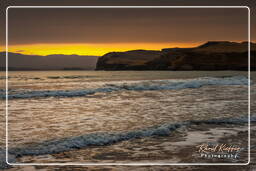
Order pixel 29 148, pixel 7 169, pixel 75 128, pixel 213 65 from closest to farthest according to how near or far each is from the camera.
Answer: pixel 7 169, pixel 29 148, pixel 75 128, pixel 213 65

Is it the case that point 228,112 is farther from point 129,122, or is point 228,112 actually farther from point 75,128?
point 75,128

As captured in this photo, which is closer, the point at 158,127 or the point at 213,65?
the point at 158,127

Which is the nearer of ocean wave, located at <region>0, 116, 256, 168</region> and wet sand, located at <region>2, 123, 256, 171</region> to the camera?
wet sand, located at <region>2, 123, 256, 171</region>

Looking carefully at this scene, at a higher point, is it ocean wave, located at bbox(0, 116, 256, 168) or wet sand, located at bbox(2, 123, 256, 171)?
ocean wave, located at bbox(0, 116, 256, 168)

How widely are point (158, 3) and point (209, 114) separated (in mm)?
4846

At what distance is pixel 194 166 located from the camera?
4.98 metres

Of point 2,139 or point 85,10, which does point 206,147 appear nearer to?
point 85,10

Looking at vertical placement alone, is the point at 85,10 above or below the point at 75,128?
above

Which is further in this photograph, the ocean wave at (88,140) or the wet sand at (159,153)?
the ocean wave at (88,140)

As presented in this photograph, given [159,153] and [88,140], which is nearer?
[159,153]

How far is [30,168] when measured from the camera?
16.0 feet

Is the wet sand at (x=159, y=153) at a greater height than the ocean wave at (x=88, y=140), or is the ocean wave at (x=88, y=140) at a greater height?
the ocean wave at (x=88, y=140)

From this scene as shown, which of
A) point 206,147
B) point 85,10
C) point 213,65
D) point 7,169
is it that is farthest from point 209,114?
point 213,65

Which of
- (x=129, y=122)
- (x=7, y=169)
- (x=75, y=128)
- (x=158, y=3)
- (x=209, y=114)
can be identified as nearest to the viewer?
(x=7, y=169)
